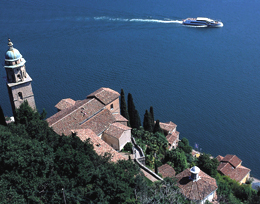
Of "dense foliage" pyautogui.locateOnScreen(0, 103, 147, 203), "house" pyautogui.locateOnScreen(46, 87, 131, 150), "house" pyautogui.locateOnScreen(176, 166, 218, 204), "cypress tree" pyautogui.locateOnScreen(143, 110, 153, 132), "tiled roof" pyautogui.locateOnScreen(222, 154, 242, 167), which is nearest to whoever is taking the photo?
"dense foliage" pyautogui.locateOnScreen(0, 103, 147, 203)

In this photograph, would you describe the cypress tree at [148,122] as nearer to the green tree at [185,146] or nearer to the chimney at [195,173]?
the green tree at [185,146]

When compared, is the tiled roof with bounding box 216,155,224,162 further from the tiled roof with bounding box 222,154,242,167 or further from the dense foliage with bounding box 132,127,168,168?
A: the dense foliage with bounding box 132,127,168,168

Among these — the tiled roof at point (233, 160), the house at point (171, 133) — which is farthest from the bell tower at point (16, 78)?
the tiled roof at point (233, 160)

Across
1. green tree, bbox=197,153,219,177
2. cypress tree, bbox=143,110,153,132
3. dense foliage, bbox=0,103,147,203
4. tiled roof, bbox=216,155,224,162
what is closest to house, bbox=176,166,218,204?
dense foliage, bbox=0,103,147,203

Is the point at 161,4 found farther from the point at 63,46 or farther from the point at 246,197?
the point at 246,197

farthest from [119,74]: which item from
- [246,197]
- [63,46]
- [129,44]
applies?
[246,197]

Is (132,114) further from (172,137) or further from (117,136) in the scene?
(117,136)

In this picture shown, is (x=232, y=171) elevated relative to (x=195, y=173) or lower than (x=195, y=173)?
lower

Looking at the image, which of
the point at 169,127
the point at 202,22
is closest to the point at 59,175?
the point at 169,127
